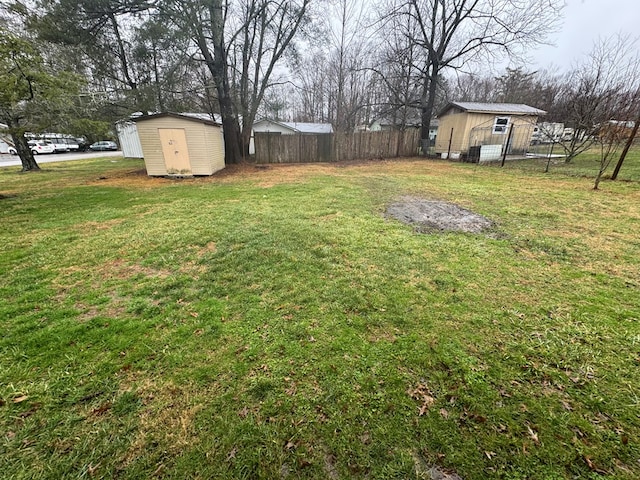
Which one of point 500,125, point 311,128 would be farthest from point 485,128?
point 311,128

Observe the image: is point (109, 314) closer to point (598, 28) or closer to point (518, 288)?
point (518, 288)

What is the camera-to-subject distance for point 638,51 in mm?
9891

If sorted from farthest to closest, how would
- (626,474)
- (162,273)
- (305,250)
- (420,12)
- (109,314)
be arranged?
1. (420,12)
2. (305,250)
3. (162,273)
4. (109,314)
5. (626,474)

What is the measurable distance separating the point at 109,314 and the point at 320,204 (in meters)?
4.40

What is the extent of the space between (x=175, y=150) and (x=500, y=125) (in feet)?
55.6

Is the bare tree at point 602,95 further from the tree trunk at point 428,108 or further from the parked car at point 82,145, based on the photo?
the parked car at point 82,145

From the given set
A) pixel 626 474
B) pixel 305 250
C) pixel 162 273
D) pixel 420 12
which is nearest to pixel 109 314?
pixel 162 273

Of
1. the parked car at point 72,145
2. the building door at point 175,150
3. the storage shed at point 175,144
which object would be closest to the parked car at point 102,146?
the parked car at point 72,145

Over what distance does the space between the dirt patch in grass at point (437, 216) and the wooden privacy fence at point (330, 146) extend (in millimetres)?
9661

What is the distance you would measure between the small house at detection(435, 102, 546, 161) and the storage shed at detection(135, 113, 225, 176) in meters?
12.9

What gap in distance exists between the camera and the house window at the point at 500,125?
15.5 metres

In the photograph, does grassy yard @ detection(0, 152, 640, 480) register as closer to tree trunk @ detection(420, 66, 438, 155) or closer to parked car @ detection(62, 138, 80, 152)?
tree trunk @ detection(420, 66, 438, 155)

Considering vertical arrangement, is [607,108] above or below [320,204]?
above

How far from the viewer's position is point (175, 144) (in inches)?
398
